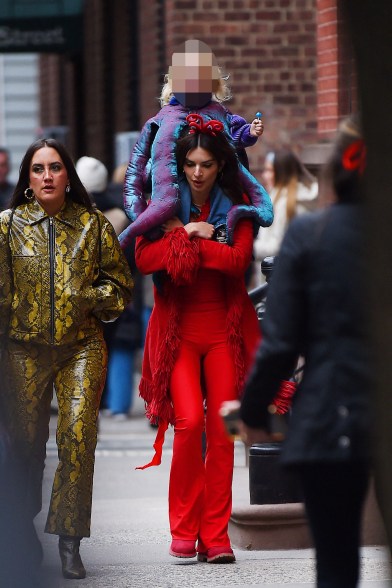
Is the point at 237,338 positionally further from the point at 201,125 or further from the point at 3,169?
the point at 3,169

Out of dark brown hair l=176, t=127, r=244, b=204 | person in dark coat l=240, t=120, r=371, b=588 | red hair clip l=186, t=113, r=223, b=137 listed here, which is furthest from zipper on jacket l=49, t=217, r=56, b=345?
person in dark coat l=240, t=120, r=371, b=588

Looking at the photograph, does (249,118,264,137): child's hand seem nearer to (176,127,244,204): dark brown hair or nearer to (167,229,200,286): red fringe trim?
(176,127,244,204): dark brown hair

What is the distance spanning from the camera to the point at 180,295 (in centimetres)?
657

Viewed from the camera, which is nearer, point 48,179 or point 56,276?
point 56,276

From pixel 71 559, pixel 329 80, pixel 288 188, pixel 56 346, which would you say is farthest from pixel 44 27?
pixel 71 559

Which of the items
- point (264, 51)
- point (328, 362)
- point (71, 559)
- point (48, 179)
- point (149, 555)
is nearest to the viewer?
point (328, 362)

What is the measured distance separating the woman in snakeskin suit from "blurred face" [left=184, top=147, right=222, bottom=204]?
1.53ft

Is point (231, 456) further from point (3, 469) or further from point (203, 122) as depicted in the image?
point (203, 122)

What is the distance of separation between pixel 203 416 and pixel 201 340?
0.32m

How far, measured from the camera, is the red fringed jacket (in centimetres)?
643

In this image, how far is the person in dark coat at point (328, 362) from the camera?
13.0ft

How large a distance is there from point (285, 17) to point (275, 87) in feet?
2.07

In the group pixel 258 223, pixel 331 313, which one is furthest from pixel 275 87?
pixel 331 313

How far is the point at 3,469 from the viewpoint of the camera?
6375 millimetres
